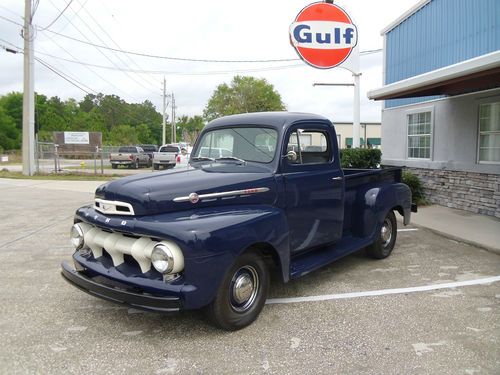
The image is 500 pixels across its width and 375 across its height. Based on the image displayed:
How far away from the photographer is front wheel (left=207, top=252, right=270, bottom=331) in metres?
3.63

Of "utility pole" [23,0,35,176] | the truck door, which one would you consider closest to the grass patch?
"utility pole" [23,0,35,176]

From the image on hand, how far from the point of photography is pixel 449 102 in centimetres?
1048

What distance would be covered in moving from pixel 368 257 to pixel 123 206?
3.91 m

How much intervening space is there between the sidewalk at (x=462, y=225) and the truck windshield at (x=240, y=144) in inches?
169

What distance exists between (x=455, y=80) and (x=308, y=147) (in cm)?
443

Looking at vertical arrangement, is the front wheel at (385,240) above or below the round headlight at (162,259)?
below

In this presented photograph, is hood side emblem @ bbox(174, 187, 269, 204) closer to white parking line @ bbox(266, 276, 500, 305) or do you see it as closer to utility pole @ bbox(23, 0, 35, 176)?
white parking line @ bbox(266, 276, 500, 305)

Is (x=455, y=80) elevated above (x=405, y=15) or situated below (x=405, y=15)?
below

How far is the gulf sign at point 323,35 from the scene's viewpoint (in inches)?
487

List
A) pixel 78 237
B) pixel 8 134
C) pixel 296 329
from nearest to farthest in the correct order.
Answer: pixel 296 329 → pixel 78 237 → pixel 8 134

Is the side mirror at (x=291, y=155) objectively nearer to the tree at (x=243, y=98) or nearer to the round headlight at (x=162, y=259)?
the round headlight at (x=162, y=259)

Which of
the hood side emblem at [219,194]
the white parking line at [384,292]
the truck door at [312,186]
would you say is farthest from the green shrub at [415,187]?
the hood side emblem at [219,194]

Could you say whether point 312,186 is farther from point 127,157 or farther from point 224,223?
point 127,157

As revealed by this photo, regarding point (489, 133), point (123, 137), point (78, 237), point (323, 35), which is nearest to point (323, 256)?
point (78, 237)
